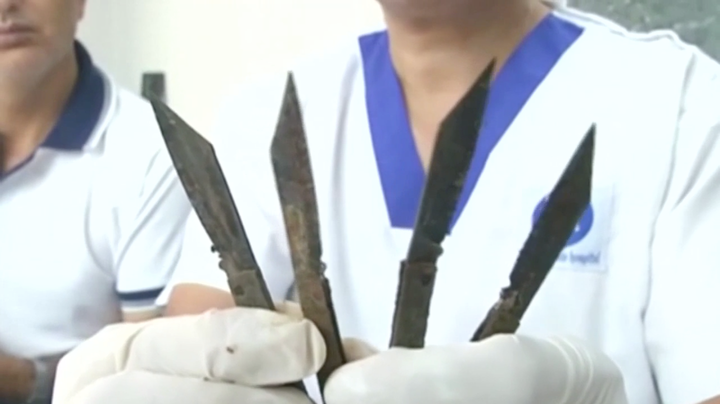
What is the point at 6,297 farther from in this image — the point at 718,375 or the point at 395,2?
the point at 718,375

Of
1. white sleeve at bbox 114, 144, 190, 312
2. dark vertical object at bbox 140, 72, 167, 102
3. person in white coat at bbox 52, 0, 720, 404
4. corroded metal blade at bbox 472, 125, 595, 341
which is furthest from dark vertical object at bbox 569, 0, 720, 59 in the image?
dark vertical object at bbox 140, 72, 167, 102

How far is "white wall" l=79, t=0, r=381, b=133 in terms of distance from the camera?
1.13 meters

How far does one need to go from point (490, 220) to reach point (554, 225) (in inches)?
6.7

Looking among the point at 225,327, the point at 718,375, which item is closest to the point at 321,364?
the point at 225,327

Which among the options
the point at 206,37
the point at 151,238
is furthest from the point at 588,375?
the point at 206,37

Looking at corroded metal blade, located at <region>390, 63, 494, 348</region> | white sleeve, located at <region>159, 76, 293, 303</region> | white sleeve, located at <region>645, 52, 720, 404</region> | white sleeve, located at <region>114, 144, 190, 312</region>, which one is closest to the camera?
corroded metal blade, located at <region>390, 63, 494, 348</region>

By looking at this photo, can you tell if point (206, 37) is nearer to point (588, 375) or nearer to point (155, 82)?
point (155, 82)

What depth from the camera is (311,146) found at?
0.57 meters

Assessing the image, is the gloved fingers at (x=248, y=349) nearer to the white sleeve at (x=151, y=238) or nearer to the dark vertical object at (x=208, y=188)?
the dark vertical object at (x=208, y=188)

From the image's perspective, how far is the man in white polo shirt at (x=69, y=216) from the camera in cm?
80

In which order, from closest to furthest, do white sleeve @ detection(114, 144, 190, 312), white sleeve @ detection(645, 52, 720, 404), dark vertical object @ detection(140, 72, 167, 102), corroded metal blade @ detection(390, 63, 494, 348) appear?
1. corroded metal blade @ detection(390, 63, 494, 348)
2. white sleeve @ detection(645, 52, 720, 404)
3. white sleeve @ detection(114, 144, 190, 312)
4. dark vertical object @ detection(140, 72, 167, 102)

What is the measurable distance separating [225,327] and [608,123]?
24 centimetres

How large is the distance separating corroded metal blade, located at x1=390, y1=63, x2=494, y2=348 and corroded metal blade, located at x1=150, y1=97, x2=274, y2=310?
6 centimetres

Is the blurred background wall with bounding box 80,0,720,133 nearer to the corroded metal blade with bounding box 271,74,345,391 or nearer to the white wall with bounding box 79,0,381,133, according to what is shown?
the white wall with bounding box 79,0,381,133
